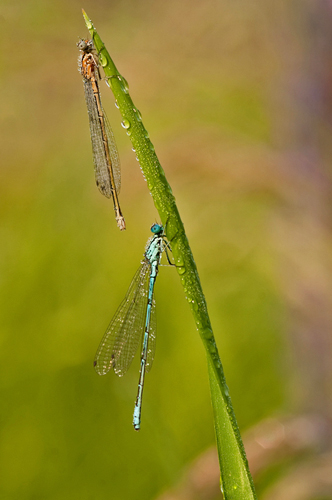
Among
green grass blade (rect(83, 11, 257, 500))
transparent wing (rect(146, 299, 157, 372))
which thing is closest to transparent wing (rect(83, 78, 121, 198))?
transparent wing (rect(146, 299, 157, 372))

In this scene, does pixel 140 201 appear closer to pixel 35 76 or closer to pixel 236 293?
pixel 236 293

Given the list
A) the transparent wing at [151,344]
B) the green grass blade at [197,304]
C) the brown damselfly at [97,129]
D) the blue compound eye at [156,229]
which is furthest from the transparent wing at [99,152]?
the green grass blade at [197,304]

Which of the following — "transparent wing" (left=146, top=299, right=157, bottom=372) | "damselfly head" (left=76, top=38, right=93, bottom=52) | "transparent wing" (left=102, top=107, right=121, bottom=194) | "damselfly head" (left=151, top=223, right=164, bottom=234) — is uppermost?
"damselfly head" (left=76, top=38, right=93, bottom=52)

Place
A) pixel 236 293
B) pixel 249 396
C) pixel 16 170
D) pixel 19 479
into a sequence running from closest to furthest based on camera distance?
pixel 19 479 → pixel 249 396 → pixel 236 293 → pixel 16 170

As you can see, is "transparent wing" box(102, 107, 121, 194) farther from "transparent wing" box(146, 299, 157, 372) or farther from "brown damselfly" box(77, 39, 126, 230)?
"transparent wing" box(146, 299, 157, 372)

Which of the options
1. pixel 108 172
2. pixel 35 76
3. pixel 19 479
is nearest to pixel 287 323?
pixel 108 172

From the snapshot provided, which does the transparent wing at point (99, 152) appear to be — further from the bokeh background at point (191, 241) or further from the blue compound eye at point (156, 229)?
the bokeh background at point (191, 241)
